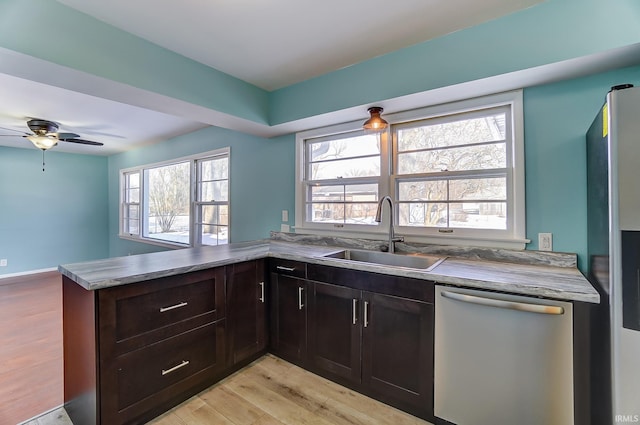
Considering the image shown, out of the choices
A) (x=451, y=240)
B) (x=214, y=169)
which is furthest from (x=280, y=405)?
(x=214, y=169)

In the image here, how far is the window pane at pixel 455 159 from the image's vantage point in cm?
202

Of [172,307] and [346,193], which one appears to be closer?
[172,307]

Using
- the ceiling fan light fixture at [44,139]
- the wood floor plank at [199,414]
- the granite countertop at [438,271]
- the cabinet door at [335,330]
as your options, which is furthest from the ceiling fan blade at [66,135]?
the cabinet door at [335,330]

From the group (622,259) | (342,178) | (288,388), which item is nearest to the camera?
(622,259)

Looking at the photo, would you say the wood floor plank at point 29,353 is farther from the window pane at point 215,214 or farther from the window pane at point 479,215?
the window pane at point 479,215

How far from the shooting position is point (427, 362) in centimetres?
164

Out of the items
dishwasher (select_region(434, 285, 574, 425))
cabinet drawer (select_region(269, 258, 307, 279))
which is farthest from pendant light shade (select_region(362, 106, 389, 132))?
dishwasher (select_region(434, 285, 574, 425))

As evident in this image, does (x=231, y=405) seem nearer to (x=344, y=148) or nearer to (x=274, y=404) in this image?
(x=274, y=404)

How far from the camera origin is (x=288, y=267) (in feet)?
7.40

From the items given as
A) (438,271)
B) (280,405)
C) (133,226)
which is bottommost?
(280,405)

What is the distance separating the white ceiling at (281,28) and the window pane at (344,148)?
64cm

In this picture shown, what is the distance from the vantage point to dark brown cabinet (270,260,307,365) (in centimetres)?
218

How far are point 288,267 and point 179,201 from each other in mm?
3036

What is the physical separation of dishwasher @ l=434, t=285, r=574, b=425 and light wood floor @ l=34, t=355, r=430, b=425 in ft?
1.19
